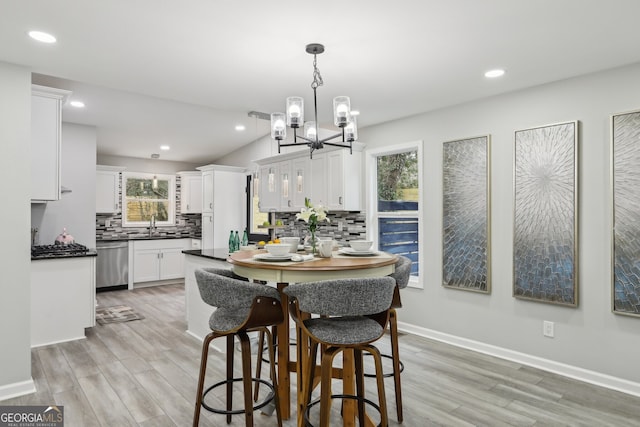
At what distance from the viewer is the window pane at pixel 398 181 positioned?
4.54 metres

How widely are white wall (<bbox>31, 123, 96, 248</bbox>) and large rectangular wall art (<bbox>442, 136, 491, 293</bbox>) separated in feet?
16.0

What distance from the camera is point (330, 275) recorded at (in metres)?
2.19

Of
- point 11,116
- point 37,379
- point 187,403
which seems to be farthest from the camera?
point 37,379

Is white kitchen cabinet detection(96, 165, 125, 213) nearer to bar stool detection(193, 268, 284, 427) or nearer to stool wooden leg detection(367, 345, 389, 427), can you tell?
bar stool detection(193, 268, 284, 427)

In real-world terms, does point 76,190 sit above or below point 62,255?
above

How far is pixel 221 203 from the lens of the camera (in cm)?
727

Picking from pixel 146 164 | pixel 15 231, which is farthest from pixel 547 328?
pixel 146 164

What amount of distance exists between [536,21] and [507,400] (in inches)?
97.9

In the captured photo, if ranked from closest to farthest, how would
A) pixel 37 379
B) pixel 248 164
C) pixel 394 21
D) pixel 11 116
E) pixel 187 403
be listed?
pixel 394 21
pixel 187 403
pixel 11 116
pixel 37 379
pixel 248 164

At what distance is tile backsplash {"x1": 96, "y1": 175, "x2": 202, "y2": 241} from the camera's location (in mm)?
7309

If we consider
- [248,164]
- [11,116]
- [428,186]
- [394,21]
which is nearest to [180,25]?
[394,21]

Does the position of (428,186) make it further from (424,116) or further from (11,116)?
(11,116)

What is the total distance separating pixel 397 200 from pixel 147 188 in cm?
535

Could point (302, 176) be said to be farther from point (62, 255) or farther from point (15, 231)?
point (15, 231)
